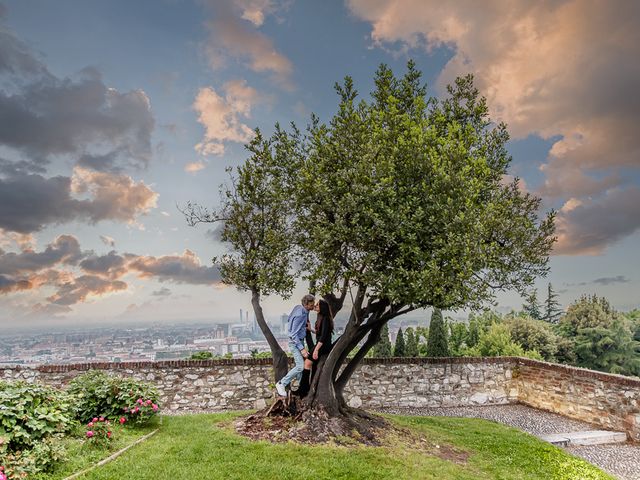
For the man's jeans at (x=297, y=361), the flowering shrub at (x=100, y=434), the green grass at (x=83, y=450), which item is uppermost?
the man's jeans at (x=297, y=361)

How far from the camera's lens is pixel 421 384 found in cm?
1347

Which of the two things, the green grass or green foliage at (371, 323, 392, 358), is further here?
green foliage at (371, 323, 392, 358)

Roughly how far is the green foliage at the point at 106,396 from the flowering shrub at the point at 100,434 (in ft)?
3.81

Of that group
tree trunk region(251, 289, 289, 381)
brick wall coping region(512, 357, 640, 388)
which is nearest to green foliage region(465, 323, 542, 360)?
brick wall coping region(512, 357, 640, 388)

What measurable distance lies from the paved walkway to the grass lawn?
1.03m

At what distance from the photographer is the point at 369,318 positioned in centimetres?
979

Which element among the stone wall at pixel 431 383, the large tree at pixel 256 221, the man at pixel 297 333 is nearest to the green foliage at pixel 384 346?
the stone wall at pixel 431 383

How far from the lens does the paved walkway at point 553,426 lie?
9141 mm

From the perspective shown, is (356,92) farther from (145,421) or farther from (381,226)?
(145,421)

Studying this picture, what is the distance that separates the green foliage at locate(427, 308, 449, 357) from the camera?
714 inches

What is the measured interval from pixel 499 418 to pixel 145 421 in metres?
10.2

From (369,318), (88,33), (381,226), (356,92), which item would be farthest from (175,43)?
(369,318)

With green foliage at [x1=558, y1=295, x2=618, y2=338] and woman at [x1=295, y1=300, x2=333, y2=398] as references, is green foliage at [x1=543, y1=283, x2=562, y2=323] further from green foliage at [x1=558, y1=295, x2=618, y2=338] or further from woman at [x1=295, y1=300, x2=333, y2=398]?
woman at [x1=295, y1=300, x2=333, y2=398]

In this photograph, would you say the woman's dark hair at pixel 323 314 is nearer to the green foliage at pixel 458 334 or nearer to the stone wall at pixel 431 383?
the stone wall at pixel 431 383
